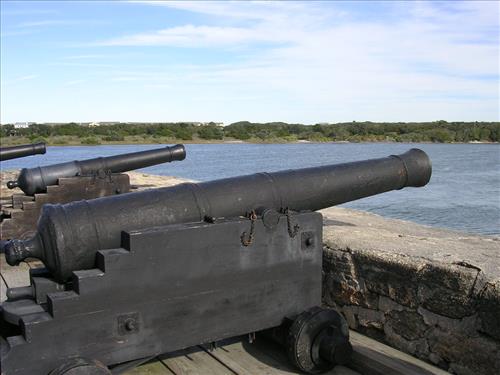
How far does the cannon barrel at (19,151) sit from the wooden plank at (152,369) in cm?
519

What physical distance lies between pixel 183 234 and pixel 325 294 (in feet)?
4.06

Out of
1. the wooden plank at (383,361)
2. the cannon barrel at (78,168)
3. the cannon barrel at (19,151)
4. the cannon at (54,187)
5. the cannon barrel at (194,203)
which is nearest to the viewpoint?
the cannon barrel at (194,203)

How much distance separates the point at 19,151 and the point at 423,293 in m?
6.41

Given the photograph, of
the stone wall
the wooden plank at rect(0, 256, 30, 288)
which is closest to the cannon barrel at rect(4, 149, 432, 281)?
the stone wall

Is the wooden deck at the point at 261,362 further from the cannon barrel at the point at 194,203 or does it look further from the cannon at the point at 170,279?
the cannon barrel at the point at 194,203

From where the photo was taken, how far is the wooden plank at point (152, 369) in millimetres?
2967

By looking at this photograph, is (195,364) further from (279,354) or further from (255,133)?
(255,133)

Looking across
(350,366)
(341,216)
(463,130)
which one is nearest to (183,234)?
(350,366)

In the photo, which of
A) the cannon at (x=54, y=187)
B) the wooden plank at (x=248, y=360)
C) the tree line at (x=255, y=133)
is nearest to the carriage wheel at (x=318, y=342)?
the wooden plank at (x=248, y=360)

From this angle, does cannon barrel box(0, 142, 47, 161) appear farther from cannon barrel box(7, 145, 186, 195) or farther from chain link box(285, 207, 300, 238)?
chain link box(285, 207, 300, 238)

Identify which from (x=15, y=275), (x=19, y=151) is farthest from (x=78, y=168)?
(x=15, y=275)

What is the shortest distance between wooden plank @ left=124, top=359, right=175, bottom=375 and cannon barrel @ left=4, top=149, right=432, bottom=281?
722 mm

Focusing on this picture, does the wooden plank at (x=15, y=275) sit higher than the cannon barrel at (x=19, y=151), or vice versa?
the cannon barrel at (x=19, y=151)

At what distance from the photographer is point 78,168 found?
259 inches
